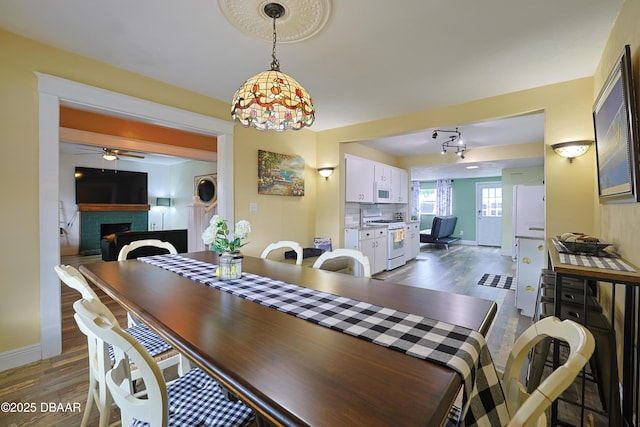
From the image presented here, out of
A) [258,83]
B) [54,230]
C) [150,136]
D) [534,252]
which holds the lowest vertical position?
[534,252]

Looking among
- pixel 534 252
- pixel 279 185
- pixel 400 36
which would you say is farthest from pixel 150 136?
pixel 534 252

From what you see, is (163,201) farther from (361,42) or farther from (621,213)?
(621,213)

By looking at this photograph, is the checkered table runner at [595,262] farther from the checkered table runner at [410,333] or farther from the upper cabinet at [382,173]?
the upper cabinet at [382,173]

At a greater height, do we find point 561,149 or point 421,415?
point 561,149

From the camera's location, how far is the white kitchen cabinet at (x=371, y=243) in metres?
4.35

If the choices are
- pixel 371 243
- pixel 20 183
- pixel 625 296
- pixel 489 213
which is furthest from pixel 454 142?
pixel 20 183

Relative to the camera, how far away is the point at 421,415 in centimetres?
55

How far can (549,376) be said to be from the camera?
542 millimetres

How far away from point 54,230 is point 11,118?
87cm

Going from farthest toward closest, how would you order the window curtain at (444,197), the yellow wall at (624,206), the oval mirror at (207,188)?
the window curtain at (444,197) → the oval mirror at (207,188) → the yellow wall at (624,206)

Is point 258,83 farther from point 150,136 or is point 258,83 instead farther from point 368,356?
point 150,136

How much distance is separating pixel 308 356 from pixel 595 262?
1693mm

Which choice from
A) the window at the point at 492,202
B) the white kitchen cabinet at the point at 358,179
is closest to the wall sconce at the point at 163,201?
the white kitchen cabinet at the point at 358,179

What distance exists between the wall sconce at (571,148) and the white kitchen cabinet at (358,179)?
2.68 meters
